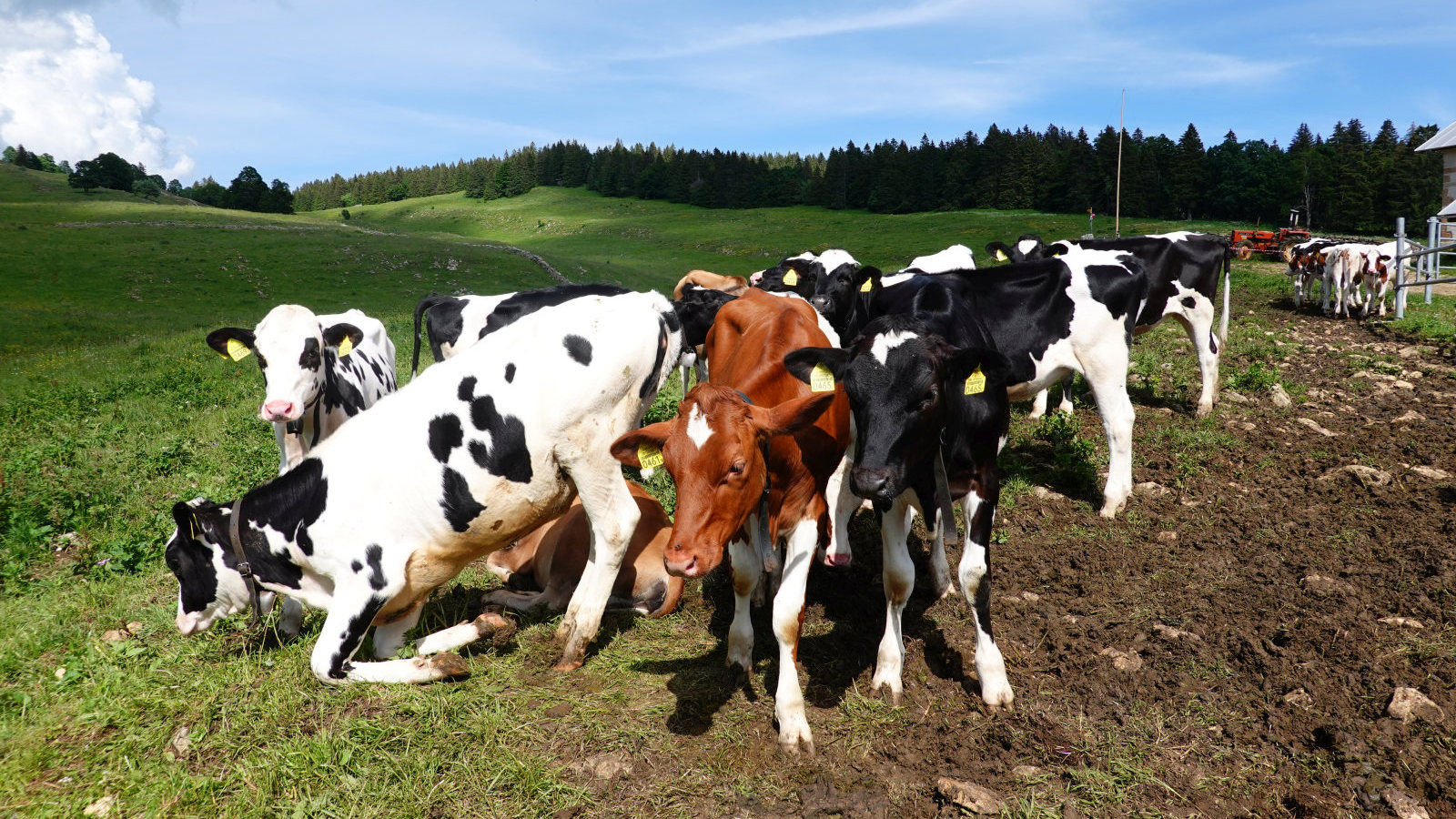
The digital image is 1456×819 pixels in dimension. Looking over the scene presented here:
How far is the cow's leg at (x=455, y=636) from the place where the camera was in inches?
213

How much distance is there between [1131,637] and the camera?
207 inches

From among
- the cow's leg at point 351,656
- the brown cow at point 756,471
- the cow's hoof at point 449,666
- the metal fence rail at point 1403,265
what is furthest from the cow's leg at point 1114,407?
the metal fence rail at point 1403,265

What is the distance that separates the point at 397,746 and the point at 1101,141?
8686cm

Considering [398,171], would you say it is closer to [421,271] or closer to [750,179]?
[750,179]

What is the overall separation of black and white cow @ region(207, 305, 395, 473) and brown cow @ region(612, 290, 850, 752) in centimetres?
359

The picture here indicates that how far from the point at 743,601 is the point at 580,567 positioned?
1.75 meters

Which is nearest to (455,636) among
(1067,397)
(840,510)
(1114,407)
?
(840,510)

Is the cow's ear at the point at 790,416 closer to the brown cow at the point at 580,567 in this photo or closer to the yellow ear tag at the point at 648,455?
the yellow ear tag at the point at 648,455

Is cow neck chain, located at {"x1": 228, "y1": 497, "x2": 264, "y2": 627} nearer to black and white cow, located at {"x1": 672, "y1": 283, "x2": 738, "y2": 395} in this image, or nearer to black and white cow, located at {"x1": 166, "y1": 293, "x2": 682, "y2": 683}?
black and white cow, located at {"x1": 166, "y1": 293, "x2": 682, "y2": 683}

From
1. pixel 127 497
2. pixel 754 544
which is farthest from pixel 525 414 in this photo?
pixel 127 497

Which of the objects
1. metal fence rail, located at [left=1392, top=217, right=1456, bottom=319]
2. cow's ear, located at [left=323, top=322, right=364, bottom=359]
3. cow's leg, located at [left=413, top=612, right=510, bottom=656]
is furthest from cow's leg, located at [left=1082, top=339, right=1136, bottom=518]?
metal fence rail, located at [left=1392, top=217, right=1456, bottom=319]

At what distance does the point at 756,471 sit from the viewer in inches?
172

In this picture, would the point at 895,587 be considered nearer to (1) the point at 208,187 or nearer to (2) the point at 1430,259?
(2) the point at 1430,259

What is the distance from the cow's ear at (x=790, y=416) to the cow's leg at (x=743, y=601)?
0.89 metres
